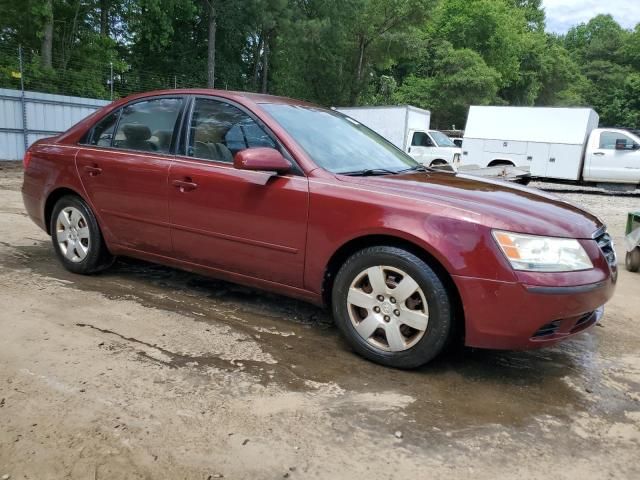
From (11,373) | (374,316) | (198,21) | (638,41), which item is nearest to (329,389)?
(374,316)

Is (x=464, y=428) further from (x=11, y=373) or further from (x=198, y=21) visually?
(x=198, y=21)

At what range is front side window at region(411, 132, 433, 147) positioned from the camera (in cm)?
1769

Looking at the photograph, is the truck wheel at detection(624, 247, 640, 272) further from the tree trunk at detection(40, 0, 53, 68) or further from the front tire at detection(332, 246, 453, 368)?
the tree trunk at detection(40, 0, 53, 68)

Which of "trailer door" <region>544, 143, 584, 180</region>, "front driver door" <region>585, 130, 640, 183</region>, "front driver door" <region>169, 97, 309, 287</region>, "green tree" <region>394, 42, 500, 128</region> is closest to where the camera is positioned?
"front driver door" <region>169, 97, 309, 287</region>

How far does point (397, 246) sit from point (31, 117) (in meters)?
15.4

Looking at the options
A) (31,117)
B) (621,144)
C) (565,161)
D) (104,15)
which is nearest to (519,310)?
(565,161)

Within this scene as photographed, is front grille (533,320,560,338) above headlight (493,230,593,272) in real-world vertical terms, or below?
below

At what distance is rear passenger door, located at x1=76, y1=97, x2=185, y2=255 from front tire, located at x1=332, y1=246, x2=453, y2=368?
157 centimetres

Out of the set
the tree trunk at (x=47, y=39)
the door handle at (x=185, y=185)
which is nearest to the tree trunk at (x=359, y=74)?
the tree trunk at (x=47, y=39)

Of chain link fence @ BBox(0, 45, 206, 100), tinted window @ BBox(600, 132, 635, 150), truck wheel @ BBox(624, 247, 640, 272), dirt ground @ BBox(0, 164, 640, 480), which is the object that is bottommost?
dirt ground @ BBox(0, 164, 640, 480)

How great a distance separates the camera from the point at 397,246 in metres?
3.08

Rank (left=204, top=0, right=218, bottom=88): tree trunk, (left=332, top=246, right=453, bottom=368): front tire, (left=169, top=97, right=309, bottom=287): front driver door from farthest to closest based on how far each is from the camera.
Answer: (left=204, top=0, right=218, bottom=88): tree trunk → (left=169, top=97, right=309, bottom=287): front driver door → (left=332, top=246, right=453, bottom=368): front tire

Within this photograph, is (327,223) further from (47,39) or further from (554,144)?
(47,39)

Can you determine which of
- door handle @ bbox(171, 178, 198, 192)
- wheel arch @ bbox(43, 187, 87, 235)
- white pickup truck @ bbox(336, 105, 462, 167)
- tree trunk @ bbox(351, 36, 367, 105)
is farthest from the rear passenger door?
tree trunk @ bbox(351, 36, 367, 105)
